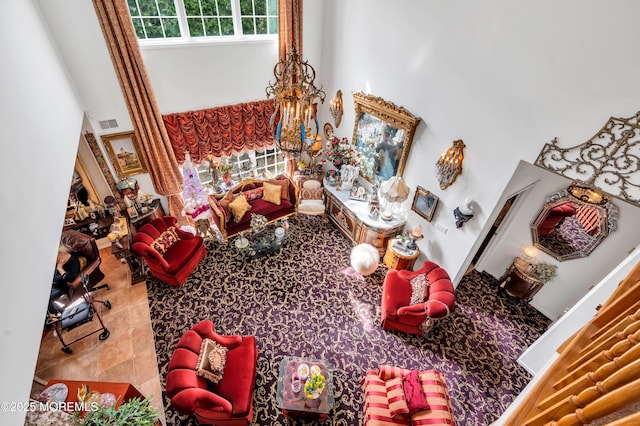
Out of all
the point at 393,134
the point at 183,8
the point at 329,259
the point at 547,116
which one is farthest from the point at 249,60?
the point at 547,116

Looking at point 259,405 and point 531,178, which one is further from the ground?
point 531,178

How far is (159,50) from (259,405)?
695 cm

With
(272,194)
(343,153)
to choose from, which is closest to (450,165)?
(343,153)

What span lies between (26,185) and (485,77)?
5.83 meters

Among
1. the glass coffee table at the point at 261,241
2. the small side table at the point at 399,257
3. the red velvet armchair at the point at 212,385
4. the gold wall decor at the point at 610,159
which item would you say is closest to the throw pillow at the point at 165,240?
the glass coffee table at the point at 261,241

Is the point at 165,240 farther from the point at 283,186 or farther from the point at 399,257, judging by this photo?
the point at 399,257

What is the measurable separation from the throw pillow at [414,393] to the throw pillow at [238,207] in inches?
192

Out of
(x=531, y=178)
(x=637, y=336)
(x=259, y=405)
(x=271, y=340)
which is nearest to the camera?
(x=637, y=336)

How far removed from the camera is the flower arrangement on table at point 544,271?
18.3 feet

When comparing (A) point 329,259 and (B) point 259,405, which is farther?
(A) point 329,259

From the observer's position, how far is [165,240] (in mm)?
6195

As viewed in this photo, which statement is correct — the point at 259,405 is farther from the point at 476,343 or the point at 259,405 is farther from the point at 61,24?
the point at 61,24

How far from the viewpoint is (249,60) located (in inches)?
277

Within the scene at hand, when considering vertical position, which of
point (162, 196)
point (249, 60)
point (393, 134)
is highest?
point (249, 60)
